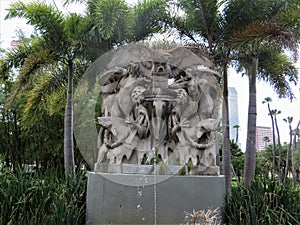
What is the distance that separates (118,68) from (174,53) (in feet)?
3.48

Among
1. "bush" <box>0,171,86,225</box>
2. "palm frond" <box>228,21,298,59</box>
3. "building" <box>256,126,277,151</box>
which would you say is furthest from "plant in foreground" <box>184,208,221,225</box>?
"building" <box>256,126,277,151</box>

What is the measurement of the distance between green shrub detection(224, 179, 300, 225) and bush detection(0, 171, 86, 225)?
7.59 ft

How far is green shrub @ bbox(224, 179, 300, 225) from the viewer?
472 centimetres

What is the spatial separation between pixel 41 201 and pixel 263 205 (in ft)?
Answer: 10.5

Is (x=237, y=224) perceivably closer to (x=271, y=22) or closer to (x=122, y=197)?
(x=122, y=197)

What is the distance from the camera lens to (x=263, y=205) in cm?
489

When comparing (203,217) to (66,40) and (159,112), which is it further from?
(66,40)

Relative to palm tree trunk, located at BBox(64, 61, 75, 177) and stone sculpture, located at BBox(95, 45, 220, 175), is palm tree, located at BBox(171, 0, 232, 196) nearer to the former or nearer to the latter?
palm tree trunk, located at BBox(64, 61, 75, 177)

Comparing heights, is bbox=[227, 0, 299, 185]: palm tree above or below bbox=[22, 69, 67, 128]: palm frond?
above

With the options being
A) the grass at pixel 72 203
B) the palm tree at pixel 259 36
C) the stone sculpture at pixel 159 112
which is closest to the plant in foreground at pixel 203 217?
the grass at pixel 72 203

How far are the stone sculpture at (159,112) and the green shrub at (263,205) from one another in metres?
0.63

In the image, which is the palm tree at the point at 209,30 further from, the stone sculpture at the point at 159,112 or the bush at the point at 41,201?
the bush at the point at 41,201

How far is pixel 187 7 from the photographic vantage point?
1099cm

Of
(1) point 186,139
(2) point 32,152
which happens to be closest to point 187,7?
(1) point 186,139
